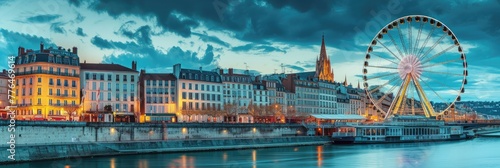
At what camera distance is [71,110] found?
73.8m

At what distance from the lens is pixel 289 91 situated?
111875mm

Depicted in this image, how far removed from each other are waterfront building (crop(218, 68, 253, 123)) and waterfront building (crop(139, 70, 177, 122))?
10.1 metres

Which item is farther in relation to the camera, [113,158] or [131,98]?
[131,98]

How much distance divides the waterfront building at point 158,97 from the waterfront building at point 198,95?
0.87 meters

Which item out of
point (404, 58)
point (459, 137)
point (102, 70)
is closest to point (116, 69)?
point (102, 70)

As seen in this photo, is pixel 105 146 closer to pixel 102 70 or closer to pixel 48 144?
pixel 48 144

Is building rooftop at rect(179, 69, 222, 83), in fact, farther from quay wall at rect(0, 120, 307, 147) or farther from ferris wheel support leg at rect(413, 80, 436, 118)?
ferris wheel support leg at rect(413, 80, 436, 118)

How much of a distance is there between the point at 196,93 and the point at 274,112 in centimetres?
1664

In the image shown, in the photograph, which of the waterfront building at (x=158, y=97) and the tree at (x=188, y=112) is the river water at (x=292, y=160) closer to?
the waterfront building at (x=158, y=97)

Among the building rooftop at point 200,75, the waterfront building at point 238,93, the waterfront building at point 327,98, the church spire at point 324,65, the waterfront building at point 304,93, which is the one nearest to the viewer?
the building rooftop at point 200,75

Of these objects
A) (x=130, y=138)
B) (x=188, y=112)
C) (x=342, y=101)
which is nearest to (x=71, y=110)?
(x=130, y=138)

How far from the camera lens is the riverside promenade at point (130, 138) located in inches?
2096

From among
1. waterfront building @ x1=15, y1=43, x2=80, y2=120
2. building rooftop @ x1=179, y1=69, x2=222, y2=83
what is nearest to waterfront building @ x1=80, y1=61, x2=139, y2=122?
waterfront building @ x1=15, y1=43, x2=80, y2=120


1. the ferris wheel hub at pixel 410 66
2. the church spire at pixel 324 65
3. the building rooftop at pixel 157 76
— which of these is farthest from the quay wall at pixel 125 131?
the church spire at pixel 324 65
